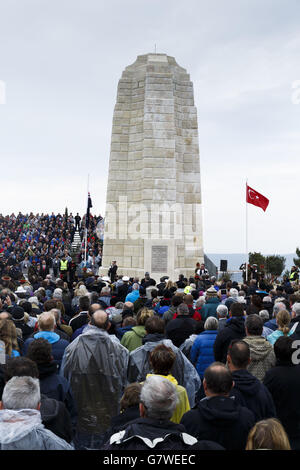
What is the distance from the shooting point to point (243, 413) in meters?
3.37

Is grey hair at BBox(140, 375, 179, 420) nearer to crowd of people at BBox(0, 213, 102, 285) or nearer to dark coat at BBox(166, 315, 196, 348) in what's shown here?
dark coat at BBox(166, 315, 196, 348)

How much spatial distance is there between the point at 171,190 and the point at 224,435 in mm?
19800

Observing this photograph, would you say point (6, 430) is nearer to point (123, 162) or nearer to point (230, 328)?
point (230, 328)

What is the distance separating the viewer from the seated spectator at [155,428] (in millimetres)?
2789

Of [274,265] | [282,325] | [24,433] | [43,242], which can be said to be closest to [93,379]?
[24,433]

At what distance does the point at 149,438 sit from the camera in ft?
9.18

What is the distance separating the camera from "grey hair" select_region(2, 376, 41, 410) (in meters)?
3.02

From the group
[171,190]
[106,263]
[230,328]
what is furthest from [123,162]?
[230,328]

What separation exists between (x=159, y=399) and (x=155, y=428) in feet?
0.60

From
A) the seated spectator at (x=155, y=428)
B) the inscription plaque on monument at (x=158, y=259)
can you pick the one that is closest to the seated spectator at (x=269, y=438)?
the seated spectator at (x=155, y=428)

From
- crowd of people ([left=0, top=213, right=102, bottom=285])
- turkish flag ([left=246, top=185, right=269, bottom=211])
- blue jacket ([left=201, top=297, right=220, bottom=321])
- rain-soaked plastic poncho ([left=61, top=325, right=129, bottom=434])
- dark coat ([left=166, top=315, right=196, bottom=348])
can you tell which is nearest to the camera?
rain-soaked plastic poncho ([left=61, top=325, right=129, bottom=434])

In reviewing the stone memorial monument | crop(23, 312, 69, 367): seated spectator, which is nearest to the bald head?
crop(23, 312, 69, 367): seated spectator

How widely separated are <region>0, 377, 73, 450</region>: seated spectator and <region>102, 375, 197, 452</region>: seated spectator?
14.6 inches

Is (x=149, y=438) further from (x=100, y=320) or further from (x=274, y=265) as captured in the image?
(x=274, y=265)
